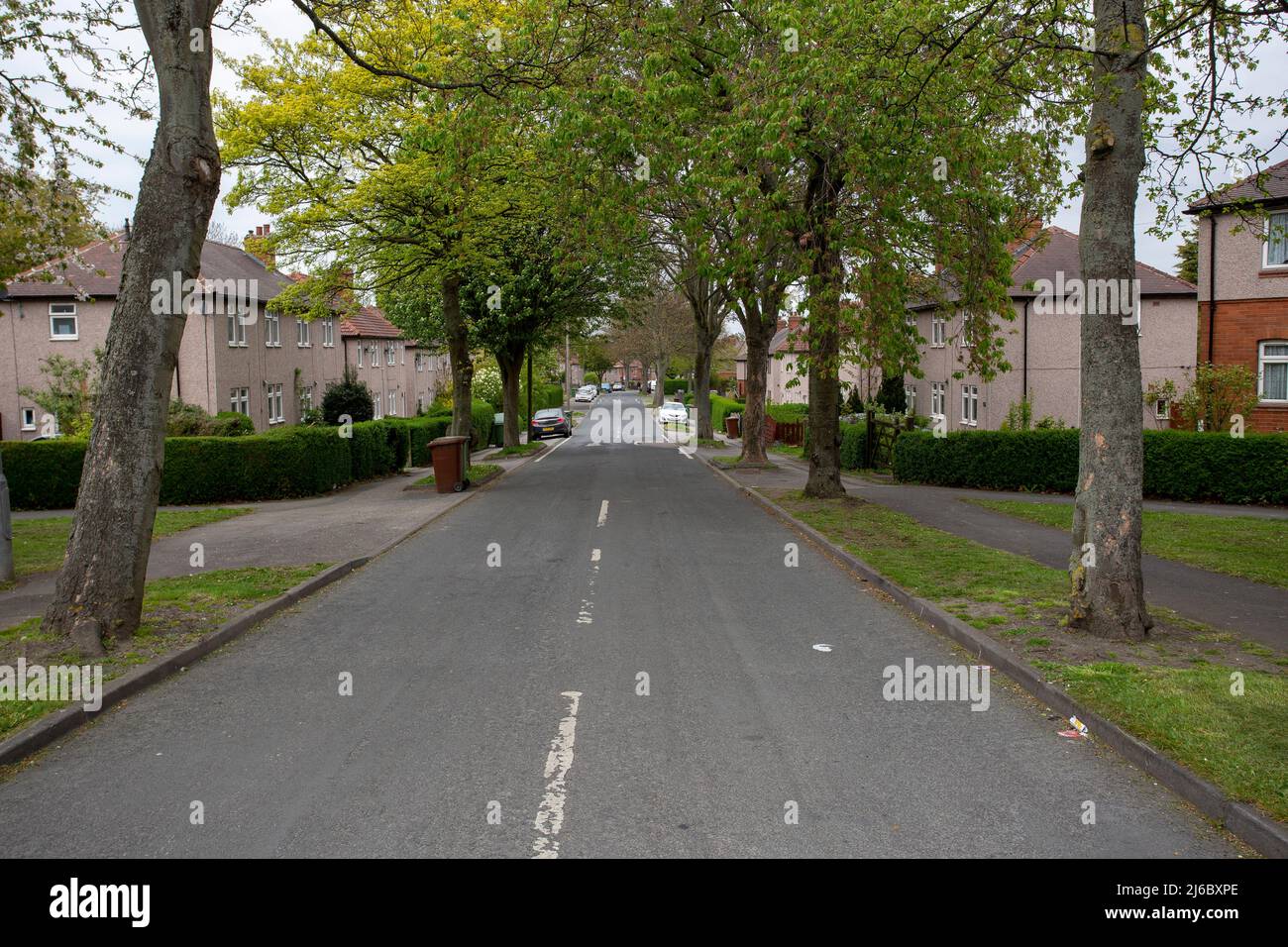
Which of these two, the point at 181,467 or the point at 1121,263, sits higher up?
the point at 1121,263

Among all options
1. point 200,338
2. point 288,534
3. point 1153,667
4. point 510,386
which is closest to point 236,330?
point 200,338

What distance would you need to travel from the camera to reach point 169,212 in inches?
340

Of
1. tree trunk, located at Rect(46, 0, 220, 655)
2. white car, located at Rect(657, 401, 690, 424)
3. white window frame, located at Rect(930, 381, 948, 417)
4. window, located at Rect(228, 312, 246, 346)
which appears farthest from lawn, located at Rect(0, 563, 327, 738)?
white car, located at Rect(657, 401, 690, 424)

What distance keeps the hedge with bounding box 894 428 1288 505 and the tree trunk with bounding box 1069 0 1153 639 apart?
14.0 m

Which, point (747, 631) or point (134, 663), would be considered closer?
point (134, 663)

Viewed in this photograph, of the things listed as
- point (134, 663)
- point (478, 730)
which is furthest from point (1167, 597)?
point (134, 663)

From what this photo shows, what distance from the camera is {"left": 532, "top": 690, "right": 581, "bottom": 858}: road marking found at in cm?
448

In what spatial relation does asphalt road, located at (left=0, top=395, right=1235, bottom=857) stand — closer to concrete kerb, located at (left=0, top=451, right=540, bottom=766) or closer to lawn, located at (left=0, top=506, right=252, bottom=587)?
concrete kerb, located at (left=0, top=451, right=540, bottom=766)

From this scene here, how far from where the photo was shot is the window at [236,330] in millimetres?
34719

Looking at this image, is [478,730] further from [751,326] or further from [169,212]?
[751,326]

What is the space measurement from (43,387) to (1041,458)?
32.9 metres

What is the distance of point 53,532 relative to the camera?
1622cm
